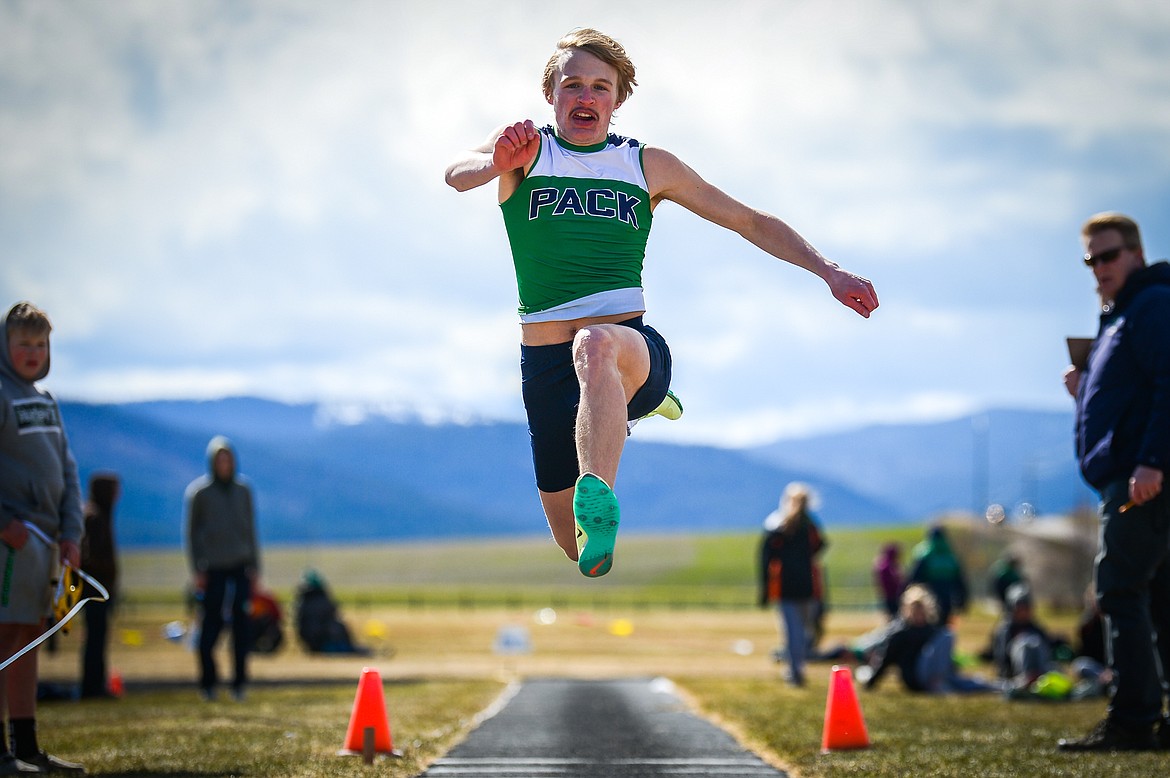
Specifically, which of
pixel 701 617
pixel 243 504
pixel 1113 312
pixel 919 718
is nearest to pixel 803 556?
pixel 919 718

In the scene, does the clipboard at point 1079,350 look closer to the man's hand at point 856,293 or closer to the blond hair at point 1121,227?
the blond hair at point 1121,227

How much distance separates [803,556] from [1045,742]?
21.2 feet

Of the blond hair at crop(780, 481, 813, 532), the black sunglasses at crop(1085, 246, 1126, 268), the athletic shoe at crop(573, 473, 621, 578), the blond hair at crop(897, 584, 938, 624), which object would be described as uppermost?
the black sunglasses at crop(1085, 246, 1126, 268)

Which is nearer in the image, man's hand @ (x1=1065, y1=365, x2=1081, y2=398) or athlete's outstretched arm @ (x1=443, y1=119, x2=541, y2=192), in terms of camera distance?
athlete's outstretched arm @ (x1=443, y1=119, x2=541, y2=192)

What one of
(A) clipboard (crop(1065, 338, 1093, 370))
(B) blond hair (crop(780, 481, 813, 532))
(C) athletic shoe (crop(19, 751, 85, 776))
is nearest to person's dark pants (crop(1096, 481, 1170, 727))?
(A) clipboard (crop(1065, 338, 1093, 370))

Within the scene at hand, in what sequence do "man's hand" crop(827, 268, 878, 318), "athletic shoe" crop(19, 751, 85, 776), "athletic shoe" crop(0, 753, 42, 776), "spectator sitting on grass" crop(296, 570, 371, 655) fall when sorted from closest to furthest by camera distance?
"man's hand" crop(827, 268, 878, 318)
"athletic shoe" crop(0, 753, 42, 776)
"athletic shoe" crop(19, 751, 85, 776)
"spectator sitting on grass" crop(296, 570, 371, 655)

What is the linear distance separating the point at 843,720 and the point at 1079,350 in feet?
9.02

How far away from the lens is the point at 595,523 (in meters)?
4.99

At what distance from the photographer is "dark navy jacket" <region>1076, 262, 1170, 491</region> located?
24.1ft

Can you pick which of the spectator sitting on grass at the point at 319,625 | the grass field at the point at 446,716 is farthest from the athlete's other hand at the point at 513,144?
the spectator sitting on grass at the point at 319,625

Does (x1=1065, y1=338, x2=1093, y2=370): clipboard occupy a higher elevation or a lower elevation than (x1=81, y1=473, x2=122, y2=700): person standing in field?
higher

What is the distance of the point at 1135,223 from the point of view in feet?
25.8

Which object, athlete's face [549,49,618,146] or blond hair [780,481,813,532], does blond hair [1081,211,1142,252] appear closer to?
athlete's face [549,49,618,146]

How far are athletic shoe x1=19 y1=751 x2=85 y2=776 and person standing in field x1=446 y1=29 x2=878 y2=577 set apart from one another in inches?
124
